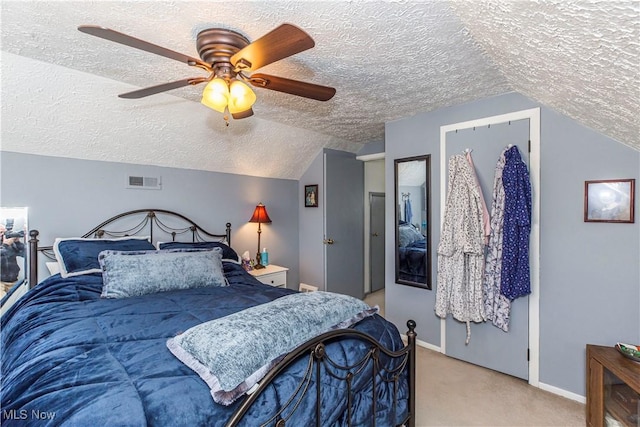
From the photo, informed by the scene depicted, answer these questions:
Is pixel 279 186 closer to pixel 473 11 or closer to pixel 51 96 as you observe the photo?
pixel 51 96

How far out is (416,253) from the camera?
3164 mm

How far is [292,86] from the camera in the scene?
1.74 m

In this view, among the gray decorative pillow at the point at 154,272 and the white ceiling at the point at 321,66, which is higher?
the white ceiling at the point at 321,66

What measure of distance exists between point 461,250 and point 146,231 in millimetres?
3104

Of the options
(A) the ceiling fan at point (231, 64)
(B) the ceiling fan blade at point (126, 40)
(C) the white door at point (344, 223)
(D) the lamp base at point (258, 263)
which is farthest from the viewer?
(C) the white door at point (344, 223)

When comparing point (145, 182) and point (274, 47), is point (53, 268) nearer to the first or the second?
point (145, 182)

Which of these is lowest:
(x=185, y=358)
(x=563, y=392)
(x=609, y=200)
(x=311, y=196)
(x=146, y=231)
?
(x=563, y=392)

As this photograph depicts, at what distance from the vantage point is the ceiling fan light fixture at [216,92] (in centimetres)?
159

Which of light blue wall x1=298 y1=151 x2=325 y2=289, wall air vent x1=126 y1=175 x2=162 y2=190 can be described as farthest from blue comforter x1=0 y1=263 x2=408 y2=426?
light blue wall x1=298 y1=151 x2=325 y2=289

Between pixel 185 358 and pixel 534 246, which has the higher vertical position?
pixel 534 246

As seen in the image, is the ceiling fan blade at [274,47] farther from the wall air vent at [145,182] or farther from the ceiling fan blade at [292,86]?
the wall air vent at [145,182]

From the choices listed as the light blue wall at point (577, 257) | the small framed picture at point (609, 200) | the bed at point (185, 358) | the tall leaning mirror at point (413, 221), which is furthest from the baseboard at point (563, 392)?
the bed at point (185, 358)

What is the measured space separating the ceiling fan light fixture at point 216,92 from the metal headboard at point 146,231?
197 cm

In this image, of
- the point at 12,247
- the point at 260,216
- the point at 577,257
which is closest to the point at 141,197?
the point at 12,247
